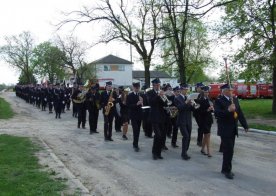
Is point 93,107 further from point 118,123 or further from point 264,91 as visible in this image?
point 264,91

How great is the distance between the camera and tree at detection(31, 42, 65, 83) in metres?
65.5

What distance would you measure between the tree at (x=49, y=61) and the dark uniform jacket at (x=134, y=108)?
169ft

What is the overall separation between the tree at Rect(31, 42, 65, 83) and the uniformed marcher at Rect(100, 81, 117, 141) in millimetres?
49081

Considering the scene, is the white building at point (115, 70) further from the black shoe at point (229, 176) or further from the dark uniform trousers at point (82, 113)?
the black shoe at point (229, 176)

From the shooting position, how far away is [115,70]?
9325cm

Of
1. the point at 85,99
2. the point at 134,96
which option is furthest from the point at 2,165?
the point at 85,99

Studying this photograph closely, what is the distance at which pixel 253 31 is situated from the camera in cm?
2280

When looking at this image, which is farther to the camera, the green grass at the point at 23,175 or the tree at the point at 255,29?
the tree at the point at 255,29

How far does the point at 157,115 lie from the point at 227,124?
2380 millimetres

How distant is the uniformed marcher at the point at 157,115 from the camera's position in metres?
10.3

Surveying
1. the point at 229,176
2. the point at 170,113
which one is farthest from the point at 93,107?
the point at 229,176

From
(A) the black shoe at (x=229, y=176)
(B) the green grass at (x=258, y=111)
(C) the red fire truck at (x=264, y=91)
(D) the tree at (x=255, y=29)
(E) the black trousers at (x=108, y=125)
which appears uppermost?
(D) the tree at (x=255, y=29)

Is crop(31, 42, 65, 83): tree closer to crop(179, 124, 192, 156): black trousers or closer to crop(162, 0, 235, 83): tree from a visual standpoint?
crop(162, 0, 235, 83): tree

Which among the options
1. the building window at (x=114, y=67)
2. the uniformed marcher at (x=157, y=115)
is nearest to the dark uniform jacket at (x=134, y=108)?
the uniformed marcher at (x=157, y=115)
